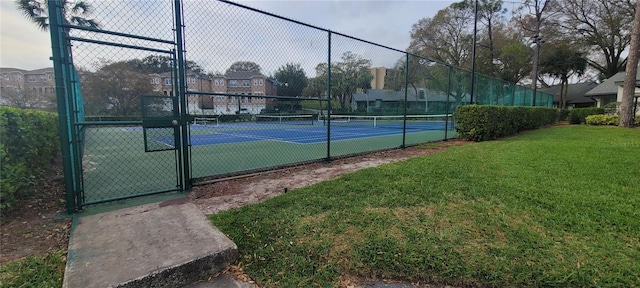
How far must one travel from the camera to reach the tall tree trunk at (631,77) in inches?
489

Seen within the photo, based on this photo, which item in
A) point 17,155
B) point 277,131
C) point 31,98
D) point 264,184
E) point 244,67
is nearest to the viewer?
point 17,155

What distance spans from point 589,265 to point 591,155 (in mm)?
5127

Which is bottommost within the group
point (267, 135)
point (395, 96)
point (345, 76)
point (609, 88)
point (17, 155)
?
point (267, 135)

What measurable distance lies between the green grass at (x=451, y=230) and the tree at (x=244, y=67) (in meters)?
2.16

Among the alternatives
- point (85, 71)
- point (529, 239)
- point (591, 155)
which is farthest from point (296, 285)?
point (591, 155)

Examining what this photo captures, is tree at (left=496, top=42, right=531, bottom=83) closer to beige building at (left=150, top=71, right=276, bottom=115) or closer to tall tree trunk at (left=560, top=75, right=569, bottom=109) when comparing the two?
tall tree trunk at (left=560, top=75, right=569, bottom=109)

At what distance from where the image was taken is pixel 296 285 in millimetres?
1931

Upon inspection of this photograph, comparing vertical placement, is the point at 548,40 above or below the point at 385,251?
above

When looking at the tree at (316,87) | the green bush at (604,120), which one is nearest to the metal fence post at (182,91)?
the tree at (316,87)

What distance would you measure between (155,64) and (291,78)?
229cm

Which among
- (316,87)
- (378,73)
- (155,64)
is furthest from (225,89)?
(378,73)

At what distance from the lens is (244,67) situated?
15.3 feet

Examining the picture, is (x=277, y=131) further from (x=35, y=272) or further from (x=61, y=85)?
(x=35, y=272)

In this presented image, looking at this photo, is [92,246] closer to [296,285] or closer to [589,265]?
[296,285]
